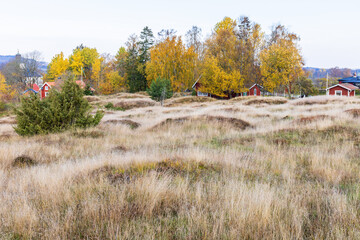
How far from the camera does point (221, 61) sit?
1522 inches

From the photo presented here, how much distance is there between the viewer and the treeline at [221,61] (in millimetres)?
37031

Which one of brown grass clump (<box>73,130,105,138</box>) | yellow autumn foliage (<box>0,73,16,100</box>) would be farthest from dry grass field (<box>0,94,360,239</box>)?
yellow autumn foliage (<box>0,73,16,100</box>)

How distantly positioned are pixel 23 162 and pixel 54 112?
4.99m

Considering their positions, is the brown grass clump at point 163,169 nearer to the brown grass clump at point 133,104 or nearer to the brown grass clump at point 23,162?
the brown grass clump at point 23,162

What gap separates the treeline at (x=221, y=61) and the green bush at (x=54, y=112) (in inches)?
730

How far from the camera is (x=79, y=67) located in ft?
208

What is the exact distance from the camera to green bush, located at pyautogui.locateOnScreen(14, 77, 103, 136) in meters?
10.5

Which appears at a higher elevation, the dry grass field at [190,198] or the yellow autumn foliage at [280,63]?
the yellow autumn foliage at [280,63]

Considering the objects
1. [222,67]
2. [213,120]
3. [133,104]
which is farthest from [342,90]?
[213,120]

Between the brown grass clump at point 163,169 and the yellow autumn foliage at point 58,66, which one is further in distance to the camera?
the yellow autumn foliage at point 58,66

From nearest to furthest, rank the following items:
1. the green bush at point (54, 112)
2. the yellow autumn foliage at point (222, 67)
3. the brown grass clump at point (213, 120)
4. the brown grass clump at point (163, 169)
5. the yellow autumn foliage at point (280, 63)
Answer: the brown grass clump at point (163, 169), the green bush at point (54, 112), the brown grass clump at point (213, 120), the yellow autumn foliage at point (280, 63), the yellow autumn foliage at point (222, 67)

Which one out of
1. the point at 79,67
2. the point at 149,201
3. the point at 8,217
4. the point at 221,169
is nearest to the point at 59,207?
the point at 8,217

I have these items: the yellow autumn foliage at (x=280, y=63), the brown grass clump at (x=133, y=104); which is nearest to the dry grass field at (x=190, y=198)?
the brown grass clump at (x=133, y=104)

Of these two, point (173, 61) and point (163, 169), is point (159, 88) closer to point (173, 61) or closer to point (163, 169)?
point (173, 61)
